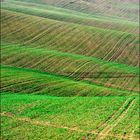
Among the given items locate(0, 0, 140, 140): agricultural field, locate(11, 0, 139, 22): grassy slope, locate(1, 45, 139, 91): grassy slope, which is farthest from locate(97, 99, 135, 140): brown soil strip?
locate(11, 0, 139, 22): grassy slope

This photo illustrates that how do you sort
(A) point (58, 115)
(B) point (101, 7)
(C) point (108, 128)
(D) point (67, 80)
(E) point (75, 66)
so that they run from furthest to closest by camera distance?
(B) point (101, 7)
(E) point (75, 66)
(D) point (67, 80)
(A) point (58, 115)
(C) point (108, 128)

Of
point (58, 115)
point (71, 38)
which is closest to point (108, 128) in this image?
point (58, 115)

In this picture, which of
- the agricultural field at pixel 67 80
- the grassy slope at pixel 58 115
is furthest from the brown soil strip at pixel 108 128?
the grassy slope at pixel 58 115

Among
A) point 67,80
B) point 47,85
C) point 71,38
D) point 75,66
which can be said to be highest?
point 71,38

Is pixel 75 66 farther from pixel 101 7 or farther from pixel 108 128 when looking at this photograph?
pixel 101 7

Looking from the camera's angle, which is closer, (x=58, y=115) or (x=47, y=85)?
(x=58, y=115)

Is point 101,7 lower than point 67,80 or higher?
higher

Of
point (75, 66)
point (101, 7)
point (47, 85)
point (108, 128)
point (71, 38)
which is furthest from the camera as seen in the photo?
point (101, 7)

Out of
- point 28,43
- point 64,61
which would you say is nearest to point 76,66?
point 64,61
